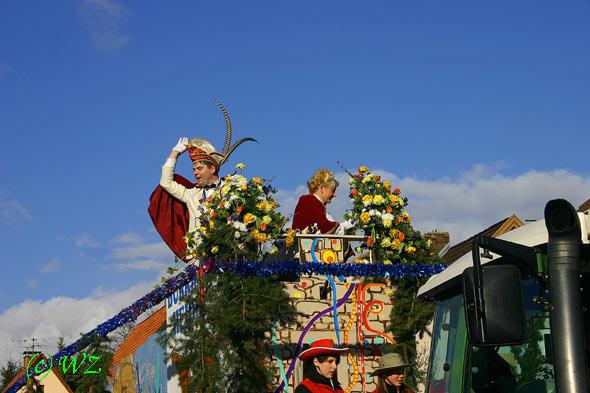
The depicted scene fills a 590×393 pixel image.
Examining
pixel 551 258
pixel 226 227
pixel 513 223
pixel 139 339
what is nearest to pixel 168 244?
pixel 139 339

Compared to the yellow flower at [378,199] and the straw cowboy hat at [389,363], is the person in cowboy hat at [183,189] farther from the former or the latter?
the straw cowboy hat at [389,363]

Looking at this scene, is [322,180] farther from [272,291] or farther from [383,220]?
[272,291]

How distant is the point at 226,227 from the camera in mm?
12898

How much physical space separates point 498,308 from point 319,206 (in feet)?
32.9

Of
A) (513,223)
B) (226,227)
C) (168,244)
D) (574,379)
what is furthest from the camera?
(513,223)

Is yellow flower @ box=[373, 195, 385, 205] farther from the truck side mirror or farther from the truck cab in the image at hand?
the truck side mirror

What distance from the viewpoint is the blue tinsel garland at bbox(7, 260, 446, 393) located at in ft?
40.9

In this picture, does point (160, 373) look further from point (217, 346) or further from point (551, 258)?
point (551, 258)

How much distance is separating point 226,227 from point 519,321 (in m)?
8.78

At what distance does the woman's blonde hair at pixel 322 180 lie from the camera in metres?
14.3

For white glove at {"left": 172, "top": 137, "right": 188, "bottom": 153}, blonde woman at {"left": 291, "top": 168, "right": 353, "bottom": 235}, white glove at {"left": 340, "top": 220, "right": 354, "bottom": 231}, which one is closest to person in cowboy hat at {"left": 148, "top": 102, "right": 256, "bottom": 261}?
white glove at {"left": 172, "top": 137, "right": 188, "bottom": 153}

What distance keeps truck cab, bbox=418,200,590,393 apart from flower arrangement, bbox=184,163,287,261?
299 inches

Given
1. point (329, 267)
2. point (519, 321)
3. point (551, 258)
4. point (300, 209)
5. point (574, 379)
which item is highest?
point (300, 209)

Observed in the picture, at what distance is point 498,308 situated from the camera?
4336mm
